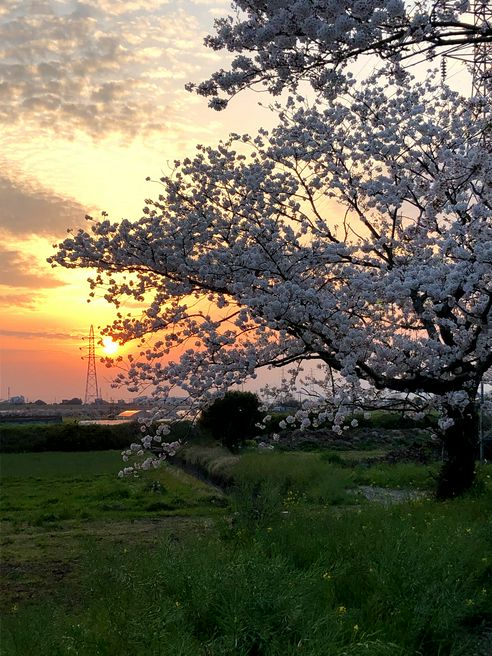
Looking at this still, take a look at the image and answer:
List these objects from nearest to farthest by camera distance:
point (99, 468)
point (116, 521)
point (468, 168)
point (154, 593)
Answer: point (154, 593)
point (468, 168)
point (116, 521)
point (99, 468)

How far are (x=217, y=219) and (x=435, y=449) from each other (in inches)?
746

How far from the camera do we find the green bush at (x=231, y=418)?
2753cm

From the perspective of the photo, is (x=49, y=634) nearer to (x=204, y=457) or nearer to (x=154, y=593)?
(x=154, y=593)

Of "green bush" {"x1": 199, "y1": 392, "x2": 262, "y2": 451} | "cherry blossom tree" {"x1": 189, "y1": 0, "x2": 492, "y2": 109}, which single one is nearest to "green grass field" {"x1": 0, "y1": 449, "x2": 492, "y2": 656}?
"cherry blossom tree" {"x1": 189, "y1": 0, "x2": 492, "y2": 109}

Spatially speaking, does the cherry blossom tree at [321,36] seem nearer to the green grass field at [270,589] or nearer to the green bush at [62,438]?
the green grass field at [270,589]

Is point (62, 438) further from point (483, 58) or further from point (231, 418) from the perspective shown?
point (483, 58)

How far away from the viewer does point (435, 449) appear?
2600 cm

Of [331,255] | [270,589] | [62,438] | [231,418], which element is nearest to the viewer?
[270,589]

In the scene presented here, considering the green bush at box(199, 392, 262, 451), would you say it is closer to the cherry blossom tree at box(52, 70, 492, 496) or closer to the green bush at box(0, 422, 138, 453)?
the green bush at box(0, 422, 138, 453)

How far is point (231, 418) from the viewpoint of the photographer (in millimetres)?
27859

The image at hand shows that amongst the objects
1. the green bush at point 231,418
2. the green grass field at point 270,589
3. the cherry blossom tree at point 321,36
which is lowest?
the green grass field at point 270,589

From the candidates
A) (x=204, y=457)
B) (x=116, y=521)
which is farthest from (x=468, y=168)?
(x=204, y=457)

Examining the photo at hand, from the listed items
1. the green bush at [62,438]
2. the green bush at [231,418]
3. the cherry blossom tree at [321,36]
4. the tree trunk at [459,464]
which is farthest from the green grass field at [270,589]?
the green bush at [62,438]

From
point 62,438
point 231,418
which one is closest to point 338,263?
point 231,418
